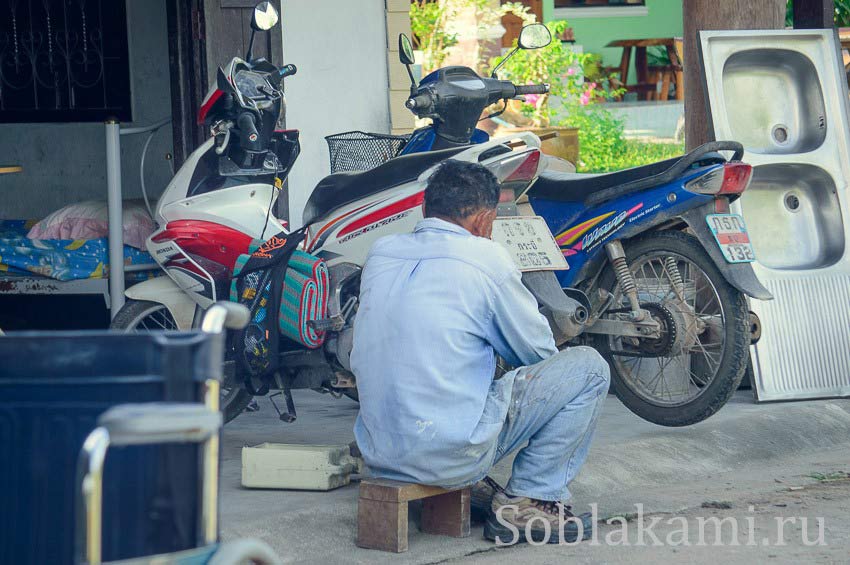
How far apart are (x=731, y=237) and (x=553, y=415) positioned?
1.39 meters

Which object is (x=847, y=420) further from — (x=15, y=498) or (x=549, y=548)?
(x=15, y=498)

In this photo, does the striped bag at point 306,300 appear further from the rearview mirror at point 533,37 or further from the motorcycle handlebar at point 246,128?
the rearview mirror at point 533,37

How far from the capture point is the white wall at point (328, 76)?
288 inches

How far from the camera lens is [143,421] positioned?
204 cm

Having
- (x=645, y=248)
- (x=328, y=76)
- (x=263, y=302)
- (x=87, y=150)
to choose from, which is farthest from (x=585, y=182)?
(x=87, y=150)

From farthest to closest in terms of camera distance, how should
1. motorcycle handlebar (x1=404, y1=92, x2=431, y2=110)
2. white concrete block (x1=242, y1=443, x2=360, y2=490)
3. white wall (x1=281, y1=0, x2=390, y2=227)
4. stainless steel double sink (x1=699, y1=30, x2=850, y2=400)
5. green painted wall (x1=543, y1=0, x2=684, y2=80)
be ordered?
green painted wall (x1=543, y1=0, x2=684, y2=80) < white wall (x1=281, y1=0, x2=390, y2=227) < stainless steel double sink (x1=699, y1=30, x2=850, y2=400) < motorcycle handlebar (x1=404, y1=92, x2=431, y2=110) < white concrete block (x1=242, y1=443, x2=360, y2=490)

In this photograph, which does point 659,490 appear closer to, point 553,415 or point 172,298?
point 553,415

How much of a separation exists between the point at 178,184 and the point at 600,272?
186 cm

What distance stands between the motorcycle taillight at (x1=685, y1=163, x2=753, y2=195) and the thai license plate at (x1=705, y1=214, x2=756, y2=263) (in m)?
0.11

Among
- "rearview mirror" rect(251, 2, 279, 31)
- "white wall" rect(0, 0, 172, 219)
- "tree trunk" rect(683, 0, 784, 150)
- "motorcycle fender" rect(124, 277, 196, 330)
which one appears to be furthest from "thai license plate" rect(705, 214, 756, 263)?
"white wall" rect(0, 0, 172, 219)

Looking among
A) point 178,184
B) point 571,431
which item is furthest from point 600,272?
point 178,184

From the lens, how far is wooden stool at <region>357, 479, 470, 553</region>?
13.0ft

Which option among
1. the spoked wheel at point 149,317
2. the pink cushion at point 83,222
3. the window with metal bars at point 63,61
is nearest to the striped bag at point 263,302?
the spoked wheel at point 149,317

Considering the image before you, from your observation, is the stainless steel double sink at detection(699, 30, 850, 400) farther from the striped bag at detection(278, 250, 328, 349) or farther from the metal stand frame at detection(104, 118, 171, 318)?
the metal stand frame at detection(104, 118, 171, 318)
